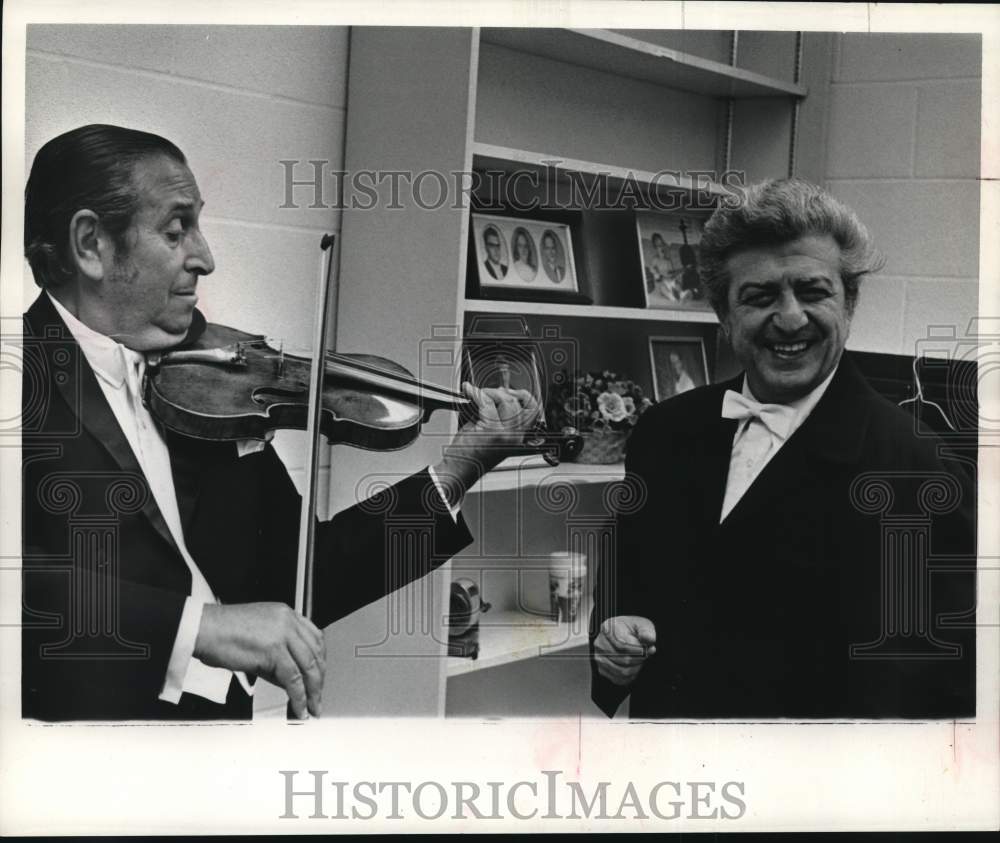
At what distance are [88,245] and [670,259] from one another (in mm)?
1237

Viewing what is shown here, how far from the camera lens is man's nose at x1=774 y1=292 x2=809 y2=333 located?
7.54 feet

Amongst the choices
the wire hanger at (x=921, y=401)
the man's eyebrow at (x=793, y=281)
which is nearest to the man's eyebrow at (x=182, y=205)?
the man's eyebrow at (x=793, y=281)

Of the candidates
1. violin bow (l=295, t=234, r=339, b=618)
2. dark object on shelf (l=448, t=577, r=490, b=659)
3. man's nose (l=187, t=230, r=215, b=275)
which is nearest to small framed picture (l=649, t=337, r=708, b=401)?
dark object on shelf (l=448, t=577, r=490, b=659)

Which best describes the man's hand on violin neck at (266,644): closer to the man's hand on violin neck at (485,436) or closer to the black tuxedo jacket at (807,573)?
the man's hand on violin neck at (485,436)

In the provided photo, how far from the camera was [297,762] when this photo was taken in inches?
91.1

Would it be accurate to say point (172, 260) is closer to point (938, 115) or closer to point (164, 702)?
point (164, 702)

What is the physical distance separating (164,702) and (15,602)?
0.36 meters

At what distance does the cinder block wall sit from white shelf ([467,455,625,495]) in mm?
622

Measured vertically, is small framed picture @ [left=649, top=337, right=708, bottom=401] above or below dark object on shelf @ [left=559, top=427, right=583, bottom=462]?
above

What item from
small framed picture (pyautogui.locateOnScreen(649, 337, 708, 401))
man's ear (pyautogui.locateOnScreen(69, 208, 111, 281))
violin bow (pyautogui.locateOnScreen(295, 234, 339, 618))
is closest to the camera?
violin bow (pyautogui.locateOnScreen(295, 234, 339, 618))

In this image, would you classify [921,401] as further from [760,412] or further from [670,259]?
[670,259]

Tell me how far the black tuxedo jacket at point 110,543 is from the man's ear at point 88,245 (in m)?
0.11

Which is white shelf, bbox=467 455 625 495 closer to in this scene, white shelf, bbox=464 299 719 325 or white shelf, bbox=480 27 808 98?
white shelf, bbox=464 299 719 325

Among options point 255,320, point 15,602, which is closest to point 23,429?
point 15,602
